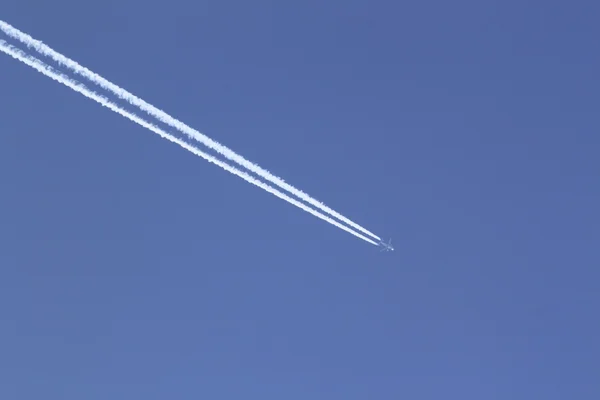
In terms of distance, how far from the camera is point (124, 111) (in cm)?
3438

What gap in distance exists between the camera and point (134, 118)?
34750 mm

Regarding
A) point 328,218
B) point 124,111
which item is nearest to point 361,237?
point 328,218

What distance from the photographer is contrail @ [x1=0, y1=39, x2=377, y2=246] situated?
101ft

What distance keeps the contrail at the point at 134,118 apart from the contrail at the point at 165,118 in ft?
1.18

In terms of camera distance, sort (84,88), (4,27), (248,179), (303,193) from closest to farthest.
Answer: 1. (4,27)
2. (84,88)
3. (248,179)
4. (303,193)

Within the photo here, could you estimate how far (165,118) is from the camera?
36.2 metres

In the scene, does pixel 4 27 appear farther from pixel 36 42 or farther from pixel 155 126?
pixel 155 126

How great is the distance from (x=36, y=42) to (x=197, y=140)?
818 centimetres

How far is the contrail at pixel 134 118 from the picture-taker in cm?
3074

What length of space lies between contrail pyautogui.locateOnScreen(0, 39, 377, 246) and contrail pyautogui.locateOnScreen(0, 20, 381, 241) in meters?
0.36

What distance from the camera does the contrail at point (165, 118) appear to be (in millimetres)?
31422

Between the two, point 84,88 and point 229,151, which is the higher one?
point 229,151

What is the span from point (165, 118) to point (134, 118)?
1.77 meters

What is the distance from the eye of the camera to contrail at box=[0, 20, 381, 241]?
3142 cm
